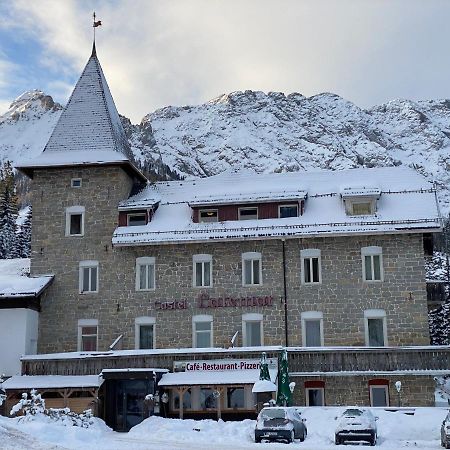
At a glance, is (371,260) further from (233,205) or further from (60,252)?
(60,252)

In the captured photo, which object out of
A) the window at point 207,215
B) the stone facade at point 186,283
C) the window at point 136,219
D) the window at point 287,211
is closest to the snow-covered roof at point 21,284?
the stone facade at point 186,283

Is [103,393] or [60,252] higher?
[60,252]

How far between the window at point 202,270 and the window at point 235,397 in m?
6.36

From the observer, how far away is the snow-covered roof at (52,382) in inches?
1426

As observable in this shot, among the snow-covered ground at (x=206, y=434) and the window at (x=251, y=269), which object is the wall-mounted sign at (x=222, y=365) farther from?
the window at (x=251, y=269)

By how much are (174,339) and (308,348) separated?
7.47 m

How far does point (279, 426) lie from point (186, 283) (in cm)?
1530

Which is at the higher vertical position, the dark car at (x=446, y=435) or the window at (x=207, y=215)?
the window at (x=207, y=215)

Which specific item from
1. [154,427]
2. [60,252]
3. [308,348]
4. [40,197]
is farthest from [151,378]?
[40,197]

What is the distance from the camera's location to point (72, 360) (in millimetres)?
37406

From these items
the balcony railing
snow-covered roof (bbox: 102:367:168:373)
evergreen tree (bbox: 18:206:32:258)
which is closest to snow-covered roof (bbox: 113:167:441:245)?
the balcony railing

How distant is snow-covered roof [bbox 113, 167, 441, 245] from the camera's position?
38.6 metres

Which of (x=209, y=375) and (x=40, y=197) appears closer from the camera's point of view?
(x=209, y=375)

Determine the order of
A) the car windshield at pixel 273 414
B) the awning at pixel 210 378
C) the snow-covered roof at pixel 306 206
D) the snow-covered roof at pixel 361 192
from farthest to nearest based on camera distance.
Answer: the snow-covered roof at pixel 361 192 < the snow-covered roof at pixel 306 206 < the awning at pixel 210 378 < the car windshield at pixel 273 414
